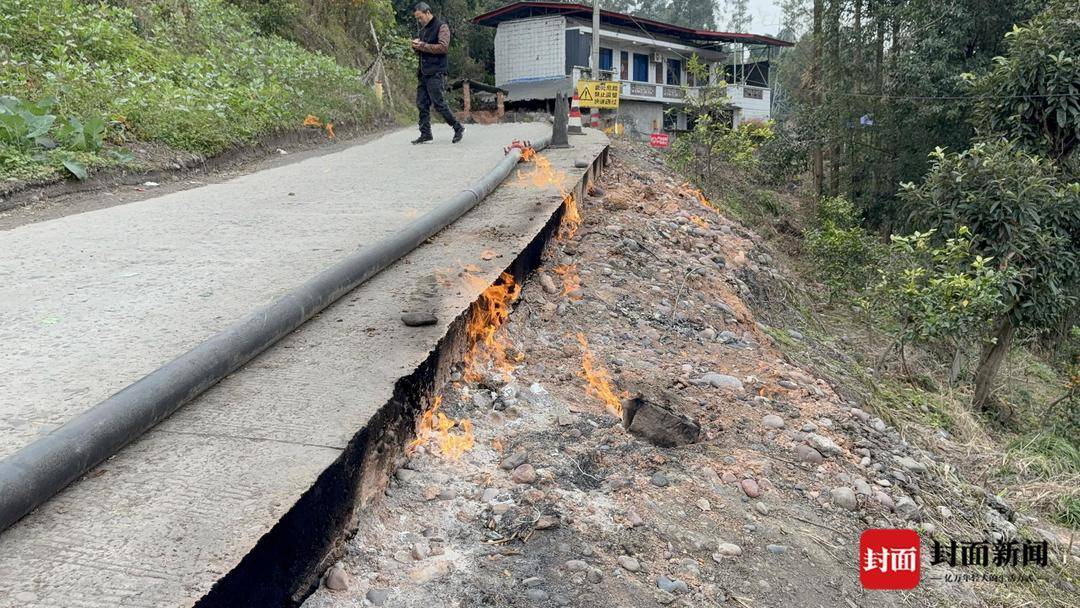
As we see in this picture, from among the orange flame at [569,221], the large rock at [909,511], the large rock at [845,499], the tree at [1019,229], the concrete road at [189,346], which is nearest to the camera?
the concrete road at [189,346]

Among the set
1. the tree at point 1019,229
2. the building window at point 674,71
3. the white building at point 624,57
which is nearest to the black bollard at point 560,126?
the tree at point 1019,229

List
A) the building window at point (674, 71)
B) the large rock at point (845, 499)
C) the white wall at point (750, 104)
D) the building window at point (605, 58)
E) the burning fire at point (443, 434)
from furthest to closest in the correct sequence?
the white wall at point (750, 104) → the building window at point (674, 71) → the building window at point (605, 58) → the large rock at point (845, 499) → the burning fire at point (443, 434)

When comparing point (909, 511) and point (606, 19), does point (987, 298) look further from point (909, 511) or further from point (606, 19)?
point (606, 19)

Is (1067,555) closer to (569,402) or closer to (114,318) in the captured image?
(569,402)

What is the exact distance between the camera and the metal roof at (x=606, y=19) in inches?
1096

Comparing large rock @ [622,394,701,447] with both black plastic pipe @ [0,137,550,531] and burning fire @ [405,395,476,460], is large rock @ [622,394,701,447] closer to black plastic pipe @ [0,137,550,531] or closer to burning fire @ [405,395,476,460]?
burning fire @ [405,395,476,460]

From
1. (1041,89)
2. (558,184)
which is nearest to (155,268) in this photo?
(558,184)

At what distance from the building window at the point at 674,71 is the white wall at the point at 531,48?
7.63 metres

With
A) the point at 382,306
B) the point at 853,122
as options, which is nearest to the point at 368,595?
the point at 382,306

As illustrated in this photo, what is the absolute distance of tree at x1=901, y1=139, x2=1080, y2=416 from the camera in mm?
7121

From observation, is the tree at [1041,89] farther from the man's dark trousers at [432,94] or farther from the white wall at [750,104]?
the white wall at [750,104]

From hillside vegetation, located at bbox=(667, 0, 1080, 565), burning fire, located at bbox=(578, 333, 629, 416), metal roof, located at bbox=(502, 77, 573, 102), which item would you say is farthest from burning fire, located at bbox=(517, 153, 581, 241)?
metal roof, located at bbox=(502, 77, 573, 102)

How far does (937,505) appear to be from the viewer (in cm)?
326

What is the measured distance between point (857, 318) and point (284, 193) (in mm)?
7177
